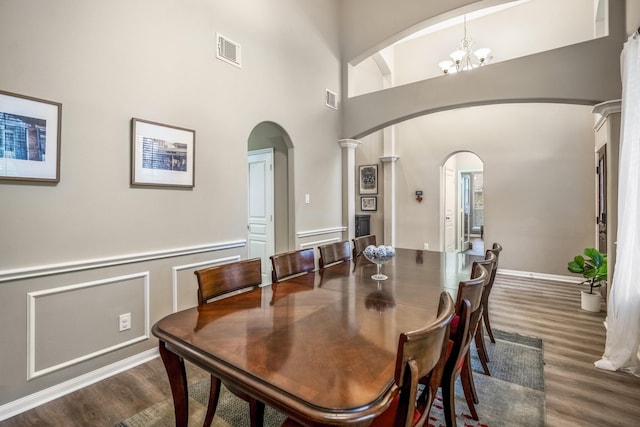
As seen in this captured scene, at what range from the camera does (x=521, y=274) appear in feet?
16.9

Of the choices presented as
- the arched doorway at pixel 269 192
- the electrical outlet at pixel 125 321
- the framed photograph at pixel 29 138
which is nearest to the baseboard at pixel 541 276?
the arched doorway at pixel 269 192

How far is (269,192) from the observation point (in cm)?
435

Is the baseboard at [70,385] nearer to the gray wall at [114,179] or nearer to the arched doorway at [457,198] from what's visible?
the gray wall at [114,179]

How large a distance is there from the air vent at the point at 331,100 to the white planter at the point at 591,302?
153 inches

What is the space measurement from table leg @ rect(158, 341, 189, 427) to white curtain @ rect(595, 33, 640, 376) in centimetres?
288

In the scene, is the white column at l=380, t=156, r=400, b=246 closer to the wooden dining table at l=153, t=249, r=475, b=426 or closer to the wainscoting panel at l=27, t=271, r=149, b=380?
the wooden dining table at l=153, t=249, r=475, b=426

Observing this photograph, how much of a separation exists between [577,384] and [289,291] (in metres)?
2.09

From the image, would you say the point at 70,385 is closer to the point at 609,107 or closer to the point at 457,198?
the point at 609,107

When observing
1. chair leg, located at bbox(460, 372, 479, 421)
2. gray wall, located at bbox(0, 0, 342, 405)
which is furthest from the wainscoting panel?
chair leg, located at bbox(460, 372, 479, 421)

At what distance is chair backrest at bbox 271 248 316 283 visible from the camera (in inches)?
81.0

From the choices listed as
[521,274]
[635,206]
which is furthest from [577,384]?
[521,274]

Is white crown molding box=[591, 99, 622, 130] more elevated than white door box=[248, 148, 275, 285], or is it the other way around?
white crown molding box=[591, 99, 622, 130]

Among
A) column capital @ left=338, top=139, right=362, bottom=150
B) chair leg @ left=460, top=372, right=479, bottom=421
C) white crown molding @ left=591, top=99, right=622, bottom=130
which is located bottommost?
chair leg @ left=460, top=372, right=479, bottom=421

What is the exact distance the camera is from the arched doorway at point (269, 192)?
4.02 m
